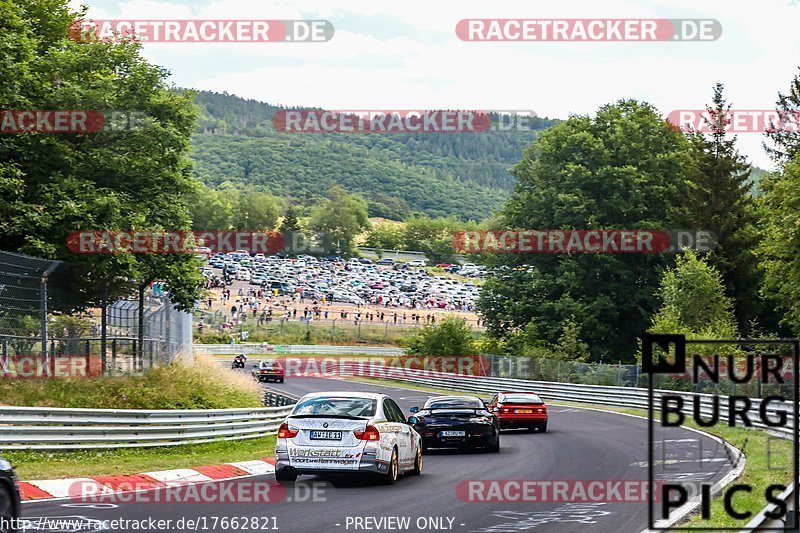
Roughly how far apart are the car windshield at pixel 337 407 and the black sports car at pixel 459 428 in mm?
7220

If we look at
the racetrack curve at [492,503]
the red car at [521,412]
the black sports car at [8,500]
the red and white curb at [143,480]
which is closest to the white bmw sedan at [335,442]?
the racetrack curve at [492,503]

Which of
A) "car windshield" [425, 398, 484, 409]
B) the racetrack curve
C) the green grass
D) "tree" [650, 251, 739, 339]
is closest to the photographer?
the racetrack curve

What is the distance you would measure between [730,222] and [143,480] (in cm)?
5468

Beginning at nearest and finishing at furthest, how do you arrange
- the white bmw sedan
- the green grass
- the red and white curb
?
the red and white curb
the white bmw sedan
the green grass

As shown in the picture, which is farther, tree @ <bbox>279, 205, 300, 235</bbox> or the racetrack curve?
tree @ <bbox>279, 205, 300, 235</bbox>

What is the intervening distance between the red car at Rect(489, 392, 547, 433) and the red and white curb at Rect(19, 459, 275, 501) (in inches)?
516

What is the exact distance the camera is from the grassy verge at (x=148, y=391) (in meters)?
23.2

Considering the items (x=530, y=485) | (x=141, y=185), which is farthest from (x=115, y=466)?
(x=141, y=185)

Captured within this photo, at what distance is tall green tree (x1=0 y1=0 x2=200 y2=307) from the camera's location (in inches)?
1117

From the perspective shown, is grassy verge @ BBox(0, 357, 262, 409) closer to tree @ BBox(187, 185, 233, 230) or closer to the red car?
the red car

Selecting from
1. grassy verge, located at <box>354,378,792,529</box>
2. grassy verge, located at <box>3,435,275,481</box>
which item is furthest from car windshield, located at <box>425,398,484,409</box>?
grassy verge, located at <box>354,378,792,529</box>

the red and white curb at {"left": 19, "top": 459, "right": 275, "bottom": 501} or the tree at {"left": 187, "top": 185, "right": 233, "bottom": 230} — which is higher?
the tree at {"left": 187, "top": 185, "right": 233, "bottom": 230}

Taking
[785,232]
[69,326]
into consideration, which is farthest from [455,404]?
[785,232]

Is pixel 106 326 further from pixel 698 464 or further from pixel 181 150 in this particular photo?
pixel 698 464
